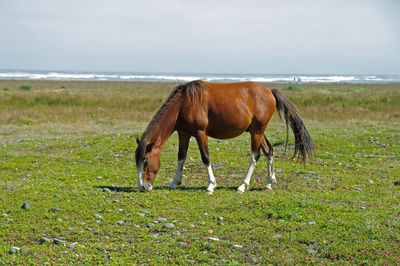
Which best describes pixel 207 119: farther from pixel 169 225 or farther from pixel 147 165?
pixel 169 225

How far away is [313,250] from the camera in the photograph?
256 inches

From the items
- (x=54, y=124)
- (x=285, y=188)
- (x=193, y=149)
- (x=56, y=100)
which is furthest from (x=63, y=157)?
(x=56, y=100)

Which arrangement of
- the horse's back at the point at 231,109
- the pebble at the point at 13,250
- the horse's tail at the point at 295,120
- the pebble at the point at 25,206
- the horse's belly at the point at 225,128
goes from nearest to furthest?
the pebble at the point at 13,250 → the pebble at the point at 25,206 → the horse's back at the point at 231,109 → the horse's belly at the point at 225,128 → the horse's tail at the point at 295,120

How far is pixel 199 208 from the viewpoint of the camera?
8.61 meters

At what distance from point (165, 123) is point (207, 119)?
103 cm

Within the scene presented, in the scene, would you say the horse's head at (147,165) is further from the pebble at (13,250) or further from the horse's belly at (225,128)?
the pebble at (13,250)

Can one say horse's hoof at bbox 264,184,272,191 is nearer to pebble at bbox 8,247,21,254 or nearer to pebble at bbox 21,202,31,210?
pebble at bbox 21,202,31,210

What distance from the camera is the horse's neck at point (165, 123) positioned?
957 centimetres

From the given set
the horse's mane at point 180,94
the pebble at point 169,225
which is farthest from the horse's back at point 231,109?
the pebble at point 169,225

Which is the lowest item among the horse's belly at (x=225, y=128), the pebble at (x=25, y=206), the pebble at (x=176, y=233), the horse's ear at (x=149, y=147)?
the pebble at (x=176, y=233)

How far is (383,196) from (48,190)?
7.66 metres

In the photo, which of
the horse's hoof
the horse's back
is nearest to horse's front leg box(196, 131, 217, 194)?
the horse's back

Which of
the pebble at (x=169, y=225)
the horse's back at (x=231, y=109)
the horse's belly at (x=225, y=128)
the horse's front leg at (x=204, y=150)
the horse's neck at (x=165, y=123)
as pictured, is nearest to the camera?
the pebble at (x=169, y=225)

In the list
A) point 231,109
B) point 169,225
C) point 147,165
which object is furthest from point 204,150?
point 169,225
